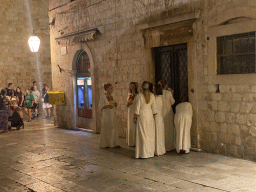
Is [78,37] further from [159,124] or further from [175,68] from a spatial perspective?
[159,124]

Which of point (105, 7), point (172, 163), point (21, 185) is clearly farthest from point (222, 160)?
point (105, 7)

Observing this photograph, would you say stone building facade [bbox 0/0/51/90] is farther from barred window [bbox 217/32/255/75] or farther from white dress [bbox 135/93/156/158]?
barred window [bbox 217/32/255/75]

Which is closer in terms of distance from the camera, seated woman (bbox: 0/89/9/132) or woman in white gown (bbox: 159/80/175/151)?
woman in white gown (bbox: 159/80/175/151)

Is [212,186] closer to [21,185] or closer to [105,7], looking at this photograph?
[21,185]

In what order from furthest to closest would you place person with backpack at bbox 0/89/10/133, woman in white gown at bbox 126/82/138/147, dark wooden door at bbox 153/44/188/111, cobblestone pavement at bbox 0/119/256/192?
person with backpack at bbox 0/89/10/133
dark wooden door at bbox 153/44/188/111
woman in white gown at bbox 126/82/138/147
cobblestone pavement at bbox 0/119/256/192

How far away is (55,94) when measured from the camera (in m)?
13.9

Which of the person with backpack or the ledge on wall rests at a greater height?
the ledge on wall

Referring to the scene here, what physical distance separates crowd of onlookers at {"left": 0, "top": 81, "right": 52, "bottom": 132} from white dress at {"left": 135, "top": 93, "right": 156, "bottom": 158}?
22.3ft

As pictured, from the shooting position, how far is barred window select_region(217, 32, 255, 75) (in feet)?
23.1

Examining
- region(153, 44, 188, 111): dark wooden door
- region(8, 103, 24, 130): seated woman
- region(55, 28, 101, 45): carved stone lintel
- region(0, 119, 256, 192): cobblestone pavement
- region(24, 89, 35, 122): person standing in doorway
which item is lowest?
region(0, 119, 256, 192): cobblestone pavement

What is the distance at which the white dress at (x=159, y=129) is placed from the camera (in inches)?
304

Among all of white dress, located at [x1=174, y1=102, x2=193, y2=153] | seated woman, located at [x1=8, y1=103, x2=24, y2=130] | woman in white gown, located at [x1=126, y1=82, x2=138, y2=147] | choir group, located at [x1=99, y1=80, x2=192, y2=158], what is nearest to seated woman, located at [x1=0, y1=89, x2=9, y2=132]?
seated woman, located at [x1=8, y1=103, x2=24, y2=130]

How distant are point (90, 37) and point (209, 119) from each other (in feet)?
18.1

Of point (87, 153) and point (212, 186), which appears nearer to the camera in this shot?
point (212, 186)
